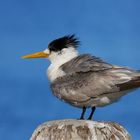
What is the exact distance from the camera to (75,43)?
48.8 ft

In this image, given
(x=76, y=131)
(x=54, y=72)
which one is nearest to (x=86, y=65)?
(x=54, y=72)

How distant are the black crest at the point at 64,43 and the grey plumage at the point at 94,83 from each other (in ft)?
6.39

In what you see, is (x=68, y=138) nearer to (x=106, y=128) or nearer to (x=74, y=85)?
(x=106, y=128)

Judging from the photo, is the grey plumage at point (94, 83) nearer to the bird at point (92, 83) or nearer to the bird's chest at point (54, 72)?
the bird at point (92, 83)

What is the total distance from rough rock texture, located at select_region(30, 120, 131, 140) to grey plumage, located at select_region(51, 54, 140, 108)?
9.39 ft

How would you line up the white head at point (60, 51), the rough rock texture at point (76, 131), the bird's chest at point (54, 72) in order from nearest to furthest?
1. the rough rock texture at point (76, 131)
2. the bird's chest at point (54, 72)
3. the white head at point (60, 51)

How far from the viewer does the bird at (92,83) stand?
12.4 metres

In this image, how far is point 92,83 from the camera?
12648mm

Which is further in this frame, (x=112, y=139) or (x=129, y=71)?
(x=129, y=71)

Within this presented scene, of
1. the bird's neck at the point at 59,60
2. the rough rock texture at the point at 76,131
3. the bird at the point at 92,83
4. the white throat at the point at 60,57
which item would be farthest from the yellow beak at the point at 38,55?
the rough rock texture at the point at 76,131

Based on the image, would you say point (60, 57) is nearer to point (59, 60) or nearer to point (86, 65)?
point (59, 60)

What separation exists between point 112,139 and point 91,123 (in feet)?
1.66

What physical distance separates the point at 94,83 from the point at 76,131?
359 centimetres

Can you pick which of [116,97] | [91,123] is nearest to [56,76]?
[116,97]
